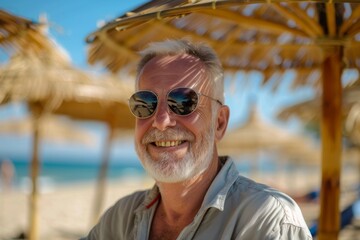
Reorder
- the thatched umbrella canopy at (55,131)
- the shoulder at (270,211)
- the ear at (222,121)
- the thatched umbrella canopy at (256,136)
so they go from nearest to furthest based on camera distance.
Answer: the shoulder at (270,211), the ear at (222,121), the thatched umbrella canopy at (55,131), the thatched umbrella canopy at (256,136)

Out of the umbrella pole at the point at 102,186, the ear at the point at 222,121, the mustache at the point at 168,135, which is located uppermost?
the ear at the point at 222,121

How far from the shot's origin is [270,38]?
3404mm

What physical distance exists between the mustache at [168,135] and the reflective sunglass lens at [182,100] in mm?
72

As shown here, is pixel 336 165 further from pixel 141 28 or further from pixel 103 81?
pixel 103 81

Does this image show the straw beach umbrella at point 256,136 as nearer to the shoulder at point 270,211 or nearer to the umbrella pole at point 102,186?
the umbrella pole at point 102,186

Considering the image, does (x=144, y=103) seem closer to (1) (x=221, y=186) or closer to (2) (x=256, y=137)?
(1) (x=221, y=186)

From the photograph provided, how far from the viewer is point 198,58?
183cm

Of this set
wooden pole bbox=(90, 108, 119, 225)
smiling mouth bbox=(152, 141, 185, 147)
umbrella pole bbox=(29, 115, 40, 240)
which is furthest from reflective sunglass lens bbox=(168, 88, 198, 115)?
wooden pole bbox=(90, 108, 119, 225)

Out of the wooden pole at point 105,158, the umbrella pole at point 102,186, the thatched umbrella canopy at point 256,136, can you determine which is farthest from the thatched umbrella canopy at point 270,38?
the thatched umbrella canopy at point 256,136

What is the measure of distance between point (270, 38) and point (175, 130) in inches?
74.5

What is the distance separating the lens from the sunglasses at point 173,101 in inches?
68.4

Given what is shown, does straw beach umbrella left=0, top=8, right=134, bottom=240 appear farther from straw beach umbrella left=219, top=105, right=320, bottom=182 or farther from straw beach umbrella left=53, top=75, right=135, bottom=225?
straw beach umbrella left=219, top=105, right=320, bottom=182

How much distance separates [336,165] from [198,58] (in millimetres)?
1209

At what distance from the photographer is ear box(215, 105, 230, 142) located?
191 centimetres
